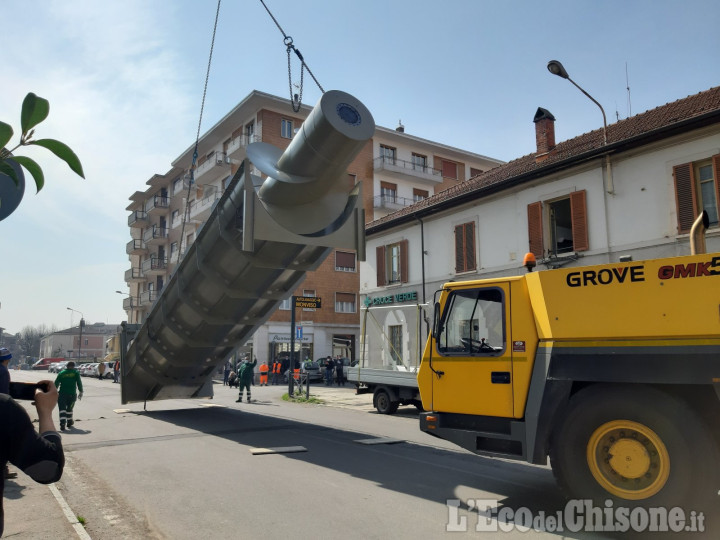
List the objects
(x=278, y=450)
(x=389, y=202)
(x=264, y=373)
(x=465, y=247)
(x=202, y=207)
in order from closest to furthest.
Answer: (x=278, y=450)
(x=465, y=247)
(x=264, y=373)
(x=389, y=202)
(x=202, y=207)

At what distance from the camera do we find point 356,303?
3925 centimetres

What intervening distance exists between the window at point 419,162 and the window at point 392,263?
18355 millimetres

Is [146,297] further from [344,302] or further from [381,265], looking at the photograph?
[381,265]

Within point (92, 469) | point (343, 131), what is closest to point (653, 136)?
point (343, 131)

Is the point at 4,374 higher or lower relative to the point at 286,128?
lower

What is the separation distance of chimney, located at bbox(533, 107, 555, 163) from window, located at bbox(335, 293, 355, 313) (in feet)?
69.4

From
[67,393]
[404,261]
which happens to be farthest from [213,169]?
[67,393]

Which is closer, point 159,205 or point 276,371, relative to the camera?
point 276,371

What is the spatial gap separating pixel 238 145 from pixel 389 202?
36.8 feet

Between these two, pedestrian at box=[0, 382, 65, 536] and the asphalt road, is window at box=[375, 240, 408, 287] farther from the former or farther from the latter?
pedestrian at box=[0, 382, 65, 536]

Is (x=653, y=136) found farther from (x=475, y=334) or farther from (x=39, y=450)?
(x=39, y=450)

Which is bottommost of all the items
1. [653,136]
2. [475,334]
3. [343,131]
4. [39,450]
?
[39,450]

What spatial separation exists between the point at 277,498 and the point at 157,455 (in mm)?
3584

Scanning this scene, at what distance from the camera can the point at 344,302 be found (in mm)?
38875
